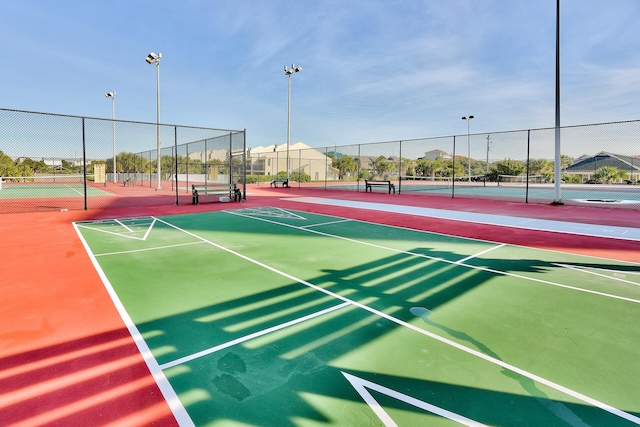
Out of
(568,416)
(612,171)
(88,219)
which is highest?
(612,171)

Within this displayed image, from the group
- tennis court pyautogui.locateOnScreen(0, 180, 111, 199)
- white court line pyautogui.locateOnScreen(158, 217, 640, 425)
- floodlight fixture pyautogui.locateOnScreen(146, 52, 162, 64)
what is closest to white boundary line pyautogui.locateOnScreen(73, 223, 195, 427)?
white court line pyautogui.locateOnScreen(158, 217, 640, 425)

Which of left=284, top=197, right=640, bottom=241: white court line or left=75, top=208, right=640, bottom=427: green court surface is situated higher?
left=284, top=197, right=640, bottom=241: white court line

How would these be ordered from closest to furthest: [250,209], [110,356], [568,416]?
[568,416]
[110,356]
[250,209]

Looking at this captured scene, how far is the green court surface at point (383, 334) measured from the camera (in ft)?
8.00

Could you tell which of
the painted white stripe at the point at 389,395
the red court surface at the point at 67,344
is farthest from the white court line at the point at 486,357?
the red court surface at the point at 67,344

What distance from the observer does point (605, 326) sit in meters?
3.70

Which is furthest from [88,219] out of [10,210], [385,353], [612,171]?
[612,171]

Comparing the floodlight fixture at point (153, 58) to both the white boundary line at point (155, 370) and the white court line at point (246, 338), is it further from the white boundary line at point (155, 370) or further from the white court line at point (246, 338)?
the white court line at point (246, 338)

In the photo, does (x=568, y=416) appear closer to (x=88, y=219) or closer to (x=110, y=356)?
(x=110, y=356)

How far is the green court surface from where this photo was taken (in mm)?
2439

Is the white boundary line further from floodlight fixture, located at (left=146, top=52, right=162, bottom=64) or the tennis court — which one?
floodlight fixture, located at (left=146, top=52, right=162, bottom=64)

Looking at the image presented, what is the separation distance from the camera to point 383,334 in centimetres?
350

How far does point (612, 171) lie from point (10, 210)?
5886 centimetres

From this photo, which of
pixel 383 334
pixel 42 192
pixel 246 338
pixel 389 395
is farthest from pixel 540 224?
pixel 42 192
